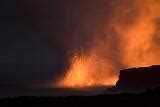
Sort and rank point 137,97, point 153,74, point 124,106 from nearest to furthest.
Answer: point 124,106, point 137,97, point 153,74

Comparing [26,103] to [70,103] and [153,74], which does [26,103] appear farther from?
[153,74]

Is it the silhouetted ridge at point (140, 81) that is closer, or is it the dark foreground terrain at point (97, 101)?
the dark foreground terrain at point (97, 101)

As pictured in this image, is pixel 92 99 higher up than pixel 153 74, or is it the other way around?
pixel 153 74

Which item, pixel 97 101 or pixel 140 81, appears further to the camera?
pixel 140 81

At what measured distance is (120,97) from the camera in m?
38.3

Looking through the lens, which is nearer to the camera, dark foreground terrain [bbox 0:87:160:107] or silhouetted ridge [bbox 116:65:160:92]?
dark foreground terrain [bbox 0:87:160:107]

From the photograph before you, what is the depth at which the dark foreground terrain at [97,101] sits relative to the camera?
35.3 metres

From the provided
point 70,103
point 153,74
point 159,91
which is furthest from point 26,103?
point 153,74

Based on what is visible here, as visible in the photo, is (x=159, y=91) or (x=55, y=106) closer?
(x=55, y=106)

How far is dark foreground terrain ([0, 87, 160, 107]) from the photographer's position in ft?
116

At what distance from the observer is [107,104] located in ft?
118

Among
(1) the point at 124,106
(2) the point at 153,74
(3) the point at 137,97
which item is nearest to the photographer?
(1) the point at 124,106

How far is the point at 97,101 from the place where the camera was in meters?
37.0

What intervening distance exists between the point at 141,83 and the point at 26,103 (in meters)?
94.2
